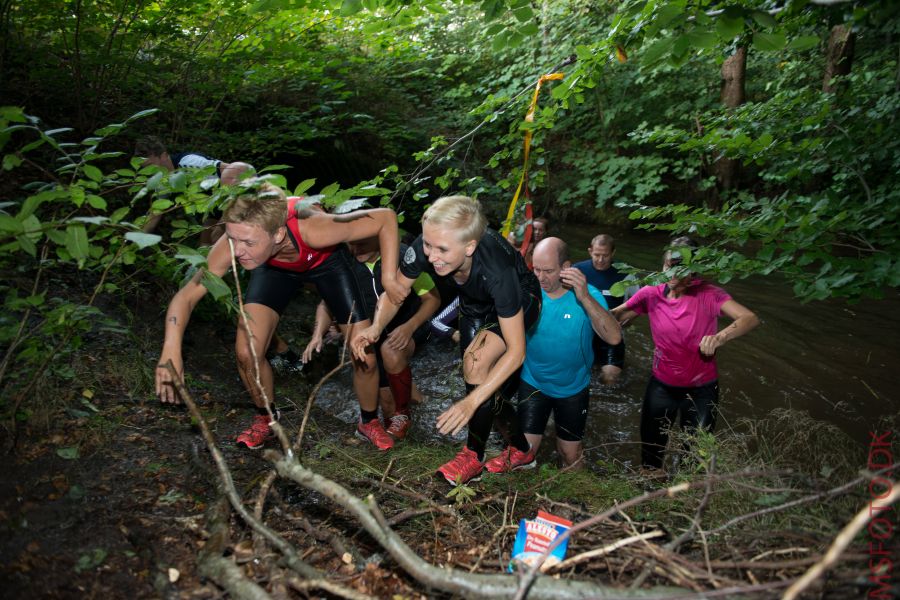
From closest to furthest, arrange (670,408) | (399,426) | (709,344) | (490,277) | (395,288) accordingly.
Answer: (490,277) < (395,288) < (709,344) < (670,408) < (399,426)

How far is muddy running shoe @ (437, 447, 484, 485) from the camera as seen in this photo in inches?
121

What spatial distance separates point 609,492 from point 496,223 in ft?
24.8

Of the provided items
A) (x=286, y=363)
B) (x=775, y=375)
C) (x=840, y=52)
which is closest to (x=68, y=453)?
(x=286, y=363)

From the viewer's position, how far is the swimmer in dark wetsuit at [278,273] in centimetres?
283

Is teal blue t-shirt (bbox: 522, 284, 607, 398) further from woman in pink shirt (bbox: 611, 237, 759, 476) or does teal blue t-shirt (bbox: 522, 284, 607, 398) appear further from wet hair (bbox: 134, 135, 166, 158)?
wet hair (bbox: 134, 135, 166, 158)

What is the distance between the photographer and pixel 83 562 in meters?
1.99

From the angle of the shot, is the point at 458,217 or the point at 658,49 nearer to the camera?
the point at 658,49

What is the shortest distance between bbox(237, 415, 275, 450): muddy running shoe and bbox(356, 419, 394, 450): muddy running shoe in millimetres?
732

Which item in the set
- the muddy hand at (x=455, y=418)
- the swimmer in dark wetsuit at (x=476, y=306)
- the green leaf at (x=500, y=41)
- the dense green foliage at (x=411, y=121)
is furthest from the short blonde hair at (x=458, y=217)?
the muddy hand at (x=455, y=418)

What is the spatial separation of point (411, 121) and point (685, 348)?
748 cm

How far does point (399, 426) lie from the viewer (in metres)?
4.34

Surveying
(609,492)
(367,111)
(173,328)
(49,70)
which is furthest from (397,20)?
(367,111)

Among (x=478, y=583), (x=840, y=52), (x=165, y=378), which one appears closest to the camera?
(x=478, y=583)

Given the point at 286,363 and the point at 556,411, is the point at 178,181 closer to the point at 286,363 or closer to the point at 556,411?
the point at 556,411
